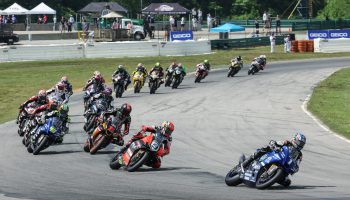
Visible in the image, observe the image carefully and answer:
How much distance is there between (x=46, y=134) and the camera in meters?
21.1

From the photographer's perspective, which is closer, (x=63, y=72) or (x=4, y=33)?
(x=63, y=72)

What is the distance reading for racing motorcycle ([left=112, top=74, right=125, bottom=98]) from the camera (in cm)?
3553

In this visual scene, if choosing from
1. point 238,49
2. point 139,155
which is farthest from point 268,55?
point 139,155

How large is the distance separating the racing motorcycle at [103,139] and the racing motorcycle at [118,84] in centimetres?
1429

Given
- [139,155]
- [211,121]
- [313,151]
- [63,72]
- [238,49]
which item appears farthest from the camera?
[238,49]

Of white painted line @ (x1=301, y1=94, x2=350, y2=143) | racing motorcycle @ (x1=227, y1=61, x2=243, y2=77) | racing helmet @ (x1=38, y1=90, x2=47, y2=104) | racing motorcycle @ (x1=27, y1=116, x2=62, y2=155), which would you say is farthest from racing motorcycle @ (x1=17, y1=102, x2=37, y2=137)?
racing motorcycle @ (x1=227, y1=61, x2=243, y2=77)

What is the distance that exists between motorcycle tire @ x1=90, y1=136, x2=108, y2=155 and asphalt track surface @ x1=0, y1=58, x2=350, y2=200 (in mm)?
235

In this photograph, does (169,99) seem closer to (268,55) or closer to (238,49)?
(268,55)

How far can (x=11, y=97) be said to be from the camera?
39000 mm

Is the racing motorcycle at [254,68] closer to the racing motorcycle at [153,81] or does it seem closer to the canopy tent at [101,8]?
the racing motorcycle at [153,81]

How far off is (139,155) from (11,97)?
22437 mm

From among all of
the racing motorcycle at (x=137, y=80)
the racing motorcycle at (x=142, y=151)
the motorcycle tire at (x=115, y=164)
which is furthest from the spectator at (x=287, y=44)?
the racing motorcycle at (x=142, y=151)

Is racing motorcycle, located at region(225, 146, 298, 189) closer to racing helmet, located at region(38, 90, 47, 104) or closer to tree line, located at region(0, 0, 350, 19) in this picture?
racing helmet, located at region(38, 90, 47, 104)

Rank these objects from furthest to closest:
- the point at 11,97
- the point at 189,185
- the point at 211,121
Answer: the point at 11,97 < the point at 211,121 < the point at 189,185
